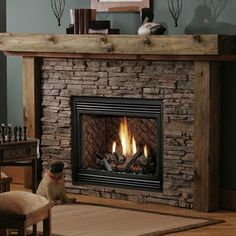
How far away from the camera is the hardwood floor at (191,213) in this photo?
6133 mm

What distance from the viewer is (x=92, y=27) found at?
23.5 feet

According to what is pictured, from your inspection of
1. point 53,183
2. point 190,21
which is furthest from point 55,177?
point 190,21

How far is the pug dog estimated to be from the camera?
692 centimetres

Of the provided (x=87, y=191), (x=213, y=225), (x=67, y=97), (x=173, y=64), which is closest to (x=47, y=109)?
(x=67, y=97)

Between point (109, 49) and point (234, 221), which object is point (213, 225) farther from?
point (109, 49)

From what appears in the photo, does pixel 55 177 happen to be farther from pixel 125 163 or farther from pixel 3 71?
pixel 3 71

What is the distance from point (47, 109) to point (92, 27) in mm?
881

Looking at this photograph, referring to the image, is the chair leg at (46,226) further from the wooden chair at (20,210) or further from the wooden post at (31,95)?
the wooden post at (31,95)

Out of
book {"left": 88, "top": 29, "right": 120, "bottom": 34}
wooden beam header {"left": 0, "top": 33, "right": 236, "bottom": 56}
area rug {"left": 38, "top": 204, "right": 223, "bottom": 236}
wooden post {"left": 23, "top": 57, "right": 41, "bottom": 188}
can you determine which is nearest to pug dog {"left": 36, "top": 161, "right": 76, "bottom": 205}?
area rug {"left": 38, "top": 204, "right": 223, "bottom": 236}

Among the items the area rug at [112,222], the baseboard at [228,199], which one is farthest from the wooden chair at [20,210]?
the baseboard at [228,199]

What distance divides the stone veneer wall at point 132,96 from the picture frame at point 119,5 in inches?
16.5

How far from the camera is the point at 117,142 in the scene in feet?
24.8

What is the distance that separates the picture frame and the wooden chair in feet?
7.86

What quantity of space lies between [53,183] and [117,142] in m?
0.82
